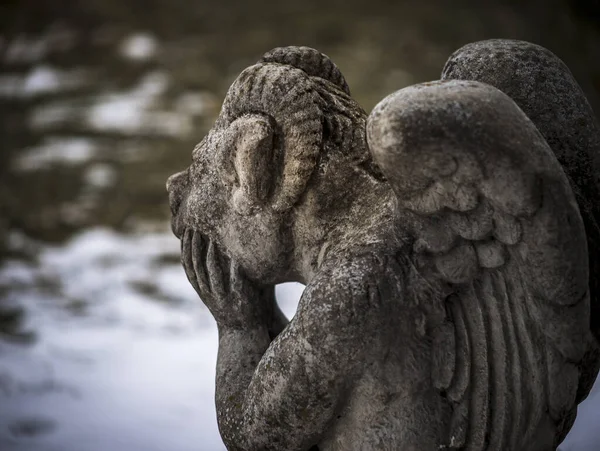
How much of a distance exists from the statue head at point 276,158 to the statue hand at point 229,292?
0.09 ft

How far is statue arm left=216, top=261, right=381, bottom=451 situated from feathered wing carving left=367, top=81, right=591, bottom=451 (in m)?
0.10

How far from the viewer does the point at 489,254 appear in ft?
4.21

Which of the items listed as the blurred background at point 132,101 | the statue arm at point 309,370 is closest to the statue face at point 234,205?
the statue arm at point 309,370

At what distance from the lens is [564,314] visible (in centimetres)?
126

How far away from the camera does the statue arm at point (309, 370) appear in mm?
1279

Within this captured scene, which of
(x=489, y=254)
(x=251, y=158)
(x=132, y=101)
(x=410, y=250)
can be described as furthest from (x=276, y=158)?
(x=132, y=101)

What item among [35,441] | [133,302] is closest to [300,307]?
[35,441]

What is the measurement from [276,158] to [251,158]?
0.14 ft

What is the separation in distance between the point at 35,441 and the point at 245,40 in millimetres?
2424

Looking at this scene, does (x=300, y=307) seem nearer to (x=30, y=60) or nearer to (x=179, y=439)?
(x=179, y=439)

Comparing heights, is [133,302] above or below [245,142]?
above

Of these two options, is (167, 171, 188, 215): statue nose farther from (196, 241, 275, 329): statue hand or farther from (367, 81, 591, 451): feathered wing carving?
(367, 81, 591, 451): feathered wing carving

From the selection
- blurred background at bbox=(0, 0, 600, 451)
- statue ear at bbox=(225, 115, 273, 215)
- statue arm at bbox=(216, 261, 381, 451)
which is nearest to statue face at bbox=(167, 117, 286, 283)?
statue ear at bbox=(225, 115, 273, 215)

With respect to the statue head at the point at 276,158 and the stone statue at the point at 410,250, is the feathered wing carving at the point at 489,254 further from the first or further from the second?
the statue head at the point at 276,158
